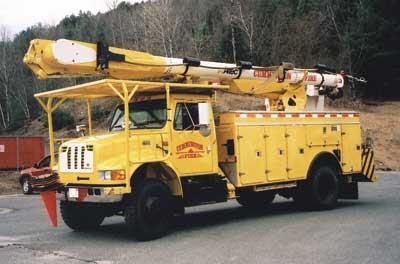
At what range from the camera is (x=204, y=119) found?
10.6 metres

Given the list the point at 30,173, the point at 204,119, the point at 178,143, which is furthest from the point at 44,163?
the point at 204,119

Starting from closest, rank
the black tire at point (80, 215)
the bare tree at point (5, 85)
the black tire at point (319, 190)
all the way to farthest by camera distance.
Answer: the black tire at point (80, 215) → the black tire at point (319, 190) → the bare tree at point (5, 85)

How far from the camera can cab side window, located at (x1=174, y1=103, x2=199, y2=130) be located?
10.8 meters

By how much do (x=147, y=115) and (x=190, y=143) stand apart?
1.01m

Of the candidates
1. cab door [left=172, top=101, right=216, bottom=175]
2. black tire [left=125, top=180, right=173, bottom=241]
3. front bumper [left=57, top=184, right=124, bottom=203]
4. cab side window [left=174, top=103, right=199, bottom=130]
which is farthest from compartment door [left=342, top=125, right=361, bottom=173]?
front bumper [left=57, top=184, right=124, bottom=203]

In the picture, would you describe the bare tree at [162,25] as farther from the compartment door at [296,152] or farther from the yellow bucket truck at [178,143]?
the compartment door at [296,152]

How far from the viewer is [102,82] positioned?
9.68m

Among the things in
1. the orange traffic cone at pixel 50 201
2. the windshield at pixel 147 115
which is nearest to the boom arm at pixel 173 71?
the windshield at pixel 147 115

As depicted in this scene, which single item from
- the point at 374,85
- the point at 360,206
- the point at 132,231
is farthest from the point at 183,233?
the point at 374,85

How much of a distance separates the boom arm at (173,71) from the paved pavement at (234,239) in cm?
305

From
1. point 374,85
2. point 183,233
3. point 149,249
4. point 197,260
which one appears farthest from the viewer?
point 374,85

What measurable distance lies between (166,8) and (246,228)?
35.7 meters

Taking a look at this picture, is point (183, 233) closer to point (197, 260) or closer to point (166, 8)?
point (197, 260)

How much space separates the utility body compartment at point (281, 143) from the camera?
38.1 feet
